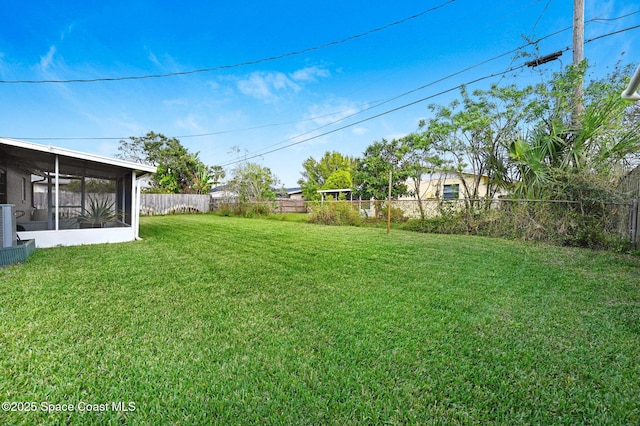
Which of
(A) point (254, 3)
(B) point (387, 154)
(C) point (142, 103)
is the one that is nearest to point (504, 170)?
(A) point (254, 3)

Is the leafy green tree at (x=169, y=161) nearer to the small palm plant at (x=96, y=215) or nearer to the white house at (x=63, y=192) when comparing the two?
the white house at (x=63, y=192)

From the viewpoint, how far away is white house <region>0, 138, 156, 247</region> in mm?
5977

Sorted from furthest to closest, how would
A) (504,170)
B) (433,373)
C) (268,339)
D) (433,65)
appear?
(433,65) < (504,170) < (268,339) < (433,373)

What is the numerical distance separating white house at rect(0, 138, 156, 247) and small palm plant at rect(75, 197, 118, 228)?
44mm

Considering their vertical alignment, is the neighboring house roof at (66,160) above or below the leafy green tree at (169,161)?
below

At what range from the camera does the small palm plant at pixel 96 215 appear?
678cm

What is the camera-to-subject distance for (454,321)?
2.49 meters

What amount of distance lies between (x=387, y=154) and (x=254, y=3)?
42.7 ft

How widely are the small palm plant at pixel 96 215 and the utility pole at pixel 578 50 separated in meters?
12.4

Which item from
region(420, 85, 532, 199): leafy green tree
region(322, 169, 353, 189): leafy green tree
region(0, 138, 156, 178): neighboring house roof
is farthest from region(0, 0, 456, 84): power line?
region(322, 169, 353, 189): leafy green tree

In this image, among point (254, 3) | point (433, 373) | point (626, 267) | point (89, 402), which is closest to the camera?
point (89, 402)

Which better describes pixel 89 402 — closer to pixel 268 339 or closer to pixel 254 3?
pixel 268 339

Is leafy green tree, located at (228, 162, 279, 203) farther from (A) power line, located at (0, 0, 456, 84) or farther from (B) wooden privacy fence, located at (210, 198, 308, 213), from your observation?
(A) power line, located at (0, 0, 456, 84)

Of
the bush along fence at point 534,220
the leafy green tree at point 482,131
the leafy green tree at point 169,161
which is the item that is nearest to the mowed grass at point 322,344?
the bush along fence at point 534,220
